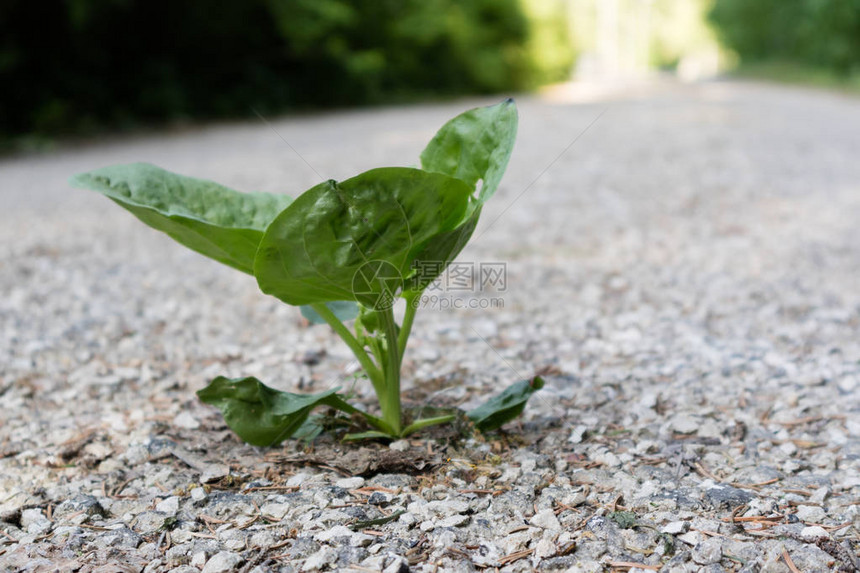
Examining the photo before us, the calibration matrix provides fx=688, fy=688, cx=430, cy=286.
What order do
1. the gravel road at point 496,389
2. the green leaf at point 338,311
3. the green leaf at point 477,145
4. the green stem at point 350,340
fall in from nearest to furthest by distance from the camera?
the gravel road at point 496,389 → the green leaf at point 477,145 → the green stem at point 350,340 → the green leaf at point 338,311

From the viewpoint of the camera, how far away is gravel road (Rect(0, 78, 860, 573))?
1.24 m

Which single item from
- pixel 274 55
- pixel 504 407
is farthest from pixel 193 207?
pixel 274 55

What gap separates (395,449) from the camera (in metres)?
1.51

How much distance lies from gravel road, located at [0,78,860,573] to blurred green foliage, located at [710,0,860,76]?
44.7 feet

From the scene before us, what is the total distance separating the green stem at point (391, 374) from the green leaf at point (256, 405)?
0.38 feet

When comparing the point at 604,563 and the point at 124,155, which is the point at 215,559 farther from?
the point at 124,155

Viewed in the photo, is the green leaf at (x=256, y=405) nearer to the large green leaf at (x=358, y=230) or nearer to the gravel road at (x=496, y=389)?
the gravel road at (x=496, y=389)

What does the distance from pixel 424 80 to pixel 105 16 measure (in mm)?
7647

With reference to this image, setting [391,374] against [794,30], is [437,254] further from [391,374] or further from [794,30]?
[794,30]

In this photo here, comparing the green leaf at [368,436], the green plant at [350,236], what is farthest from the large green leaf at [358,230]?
the green leaf at [368,436]

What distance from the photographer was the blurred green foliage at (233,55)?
8.05 metres

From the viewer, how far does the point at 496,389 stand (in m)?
1.90

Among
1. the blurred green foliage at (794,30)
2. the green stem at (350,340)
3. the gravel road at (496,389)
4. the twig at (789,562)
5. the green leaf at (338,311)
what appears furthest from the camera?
the blurred green foliage at (794,30)

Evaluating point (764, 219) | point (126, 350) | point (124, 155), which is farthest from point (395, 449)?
point (124, 155)
